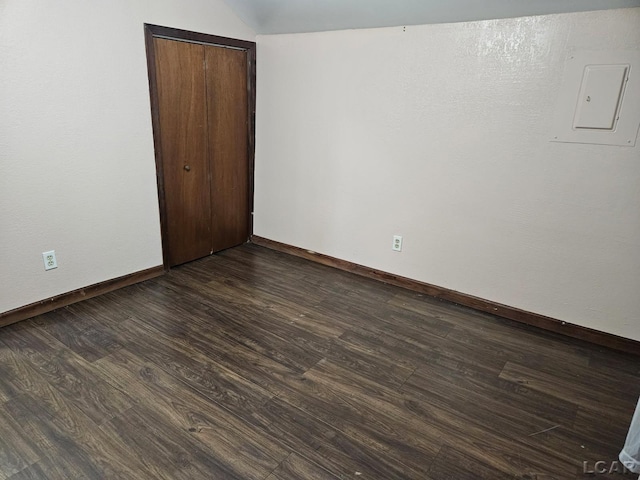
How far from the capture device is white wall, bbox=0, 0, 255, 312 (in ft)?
7.69

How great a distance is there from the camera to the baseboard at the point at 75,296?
253 centimetres

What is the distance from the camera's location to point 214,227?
146 inches

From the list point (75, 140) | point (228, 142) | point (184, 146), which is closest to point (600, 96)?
point (228, 142)

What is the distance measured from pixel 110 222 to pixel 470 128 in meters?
2.59

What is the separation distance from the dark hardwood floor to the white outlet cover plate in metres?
1.26

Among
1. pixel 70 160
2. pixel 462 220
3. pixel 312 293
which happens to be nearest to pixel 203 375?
pixel 312 293

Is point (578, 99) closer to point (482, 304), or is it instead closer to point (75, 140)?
point (482, 304)

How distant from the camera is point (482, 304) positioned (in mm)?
2963

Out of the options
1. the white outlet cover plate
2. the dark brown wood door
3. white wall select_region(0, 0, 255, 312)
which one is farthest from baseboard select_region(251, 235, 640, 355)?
white wall select_region(0, 0, 255, 312)

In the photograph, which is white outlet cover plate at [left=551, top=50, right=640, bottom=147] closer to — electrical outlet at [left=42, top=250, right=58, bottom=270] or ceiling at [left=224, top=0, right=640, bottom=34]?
ceiling at [left=224, top=0, right=640, bottom=34]

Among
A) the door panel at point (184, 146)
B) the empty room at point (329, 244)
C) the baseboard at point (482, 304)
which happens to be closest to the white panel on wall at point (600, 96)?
the empty room at point (329, 244)

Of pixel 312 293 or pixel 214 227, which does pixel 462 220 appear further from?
pixel 214 227

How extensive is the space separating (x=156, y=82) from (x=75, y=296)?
162cm

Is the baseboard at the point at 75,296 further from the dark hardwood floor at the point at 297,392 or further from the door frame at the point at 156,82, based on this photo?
the door frame at the point at 156,82
